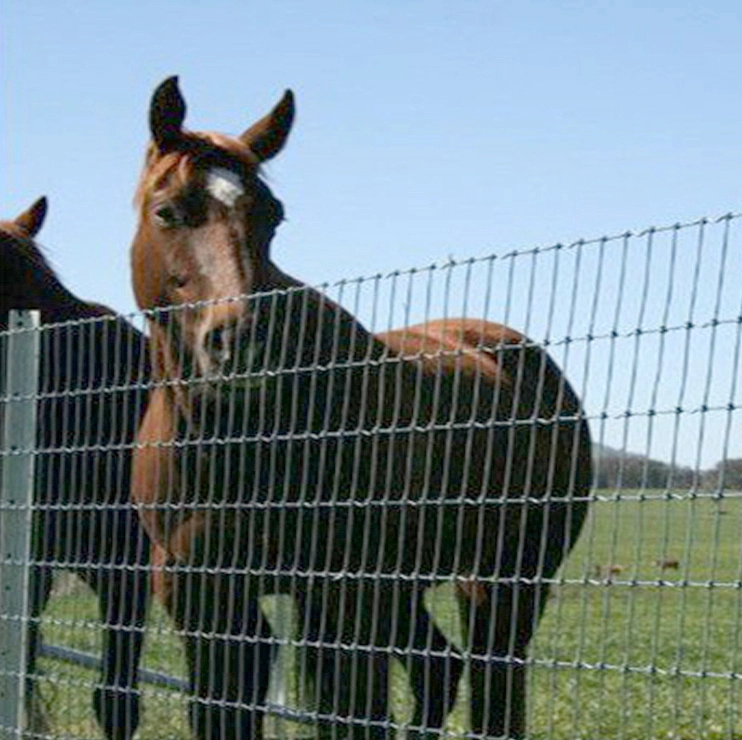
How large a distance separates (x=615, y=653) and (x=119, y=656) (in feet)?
31.9

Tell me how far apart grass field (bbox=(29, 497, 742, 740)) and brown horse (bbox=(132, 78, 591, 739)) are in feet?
0.76

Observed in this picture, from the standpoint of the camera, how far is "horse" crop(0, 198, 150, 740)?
223 inches

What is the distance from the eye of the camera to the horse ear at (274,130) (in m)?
7.25

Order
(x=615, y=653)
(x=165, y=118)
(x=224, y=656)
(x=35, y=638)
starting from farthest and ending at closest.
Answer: (x=615, y=653)
(x=165, y=118)
(x=35, y=638)
(x=224, y=656)

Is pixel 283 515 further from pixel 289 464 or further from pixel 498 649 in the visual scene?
pixel 498 649

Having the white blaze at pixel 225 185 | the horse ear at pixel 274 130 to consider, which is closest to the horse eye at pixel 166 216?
the white blaze at pixel 225 185

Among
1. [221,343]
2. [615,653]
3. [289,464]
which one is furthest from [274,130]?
[615,653]

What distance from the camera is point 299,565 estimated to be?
5383mm

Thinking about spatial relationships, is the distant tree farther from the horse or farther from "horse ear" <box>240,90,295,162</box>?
"horse ear" <box>240,90,295,162</box>

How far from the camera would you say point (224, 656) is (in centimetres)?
531

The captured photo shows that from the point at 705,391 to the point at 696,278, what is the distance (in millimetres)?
235

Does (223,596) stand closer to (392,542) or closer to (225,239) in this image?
(392,542)

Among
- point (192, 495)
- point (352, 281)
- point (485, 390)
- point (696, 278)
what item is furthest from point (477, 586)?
point (696, 278)

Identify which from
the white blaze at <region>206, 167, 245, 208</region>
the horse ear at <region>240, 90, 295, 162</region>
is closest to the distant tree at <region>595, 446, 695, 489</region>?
the white blaze at <region>206, 167, 245, 208</region>
